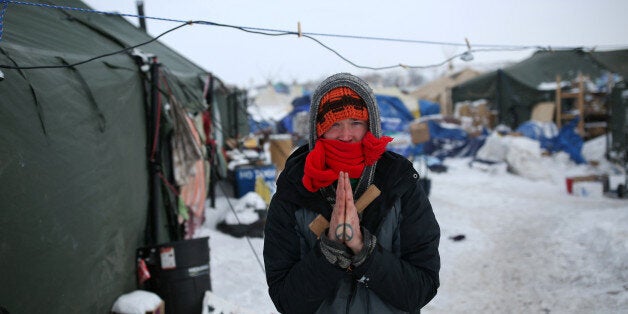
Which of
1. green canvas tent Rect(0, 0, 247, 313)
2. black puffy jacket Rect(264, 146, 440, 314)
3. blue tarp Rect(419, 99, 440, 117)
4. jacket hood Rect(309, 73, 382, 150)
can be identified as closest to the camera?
black puffy jacket Rect(264, 146, 440, 314)

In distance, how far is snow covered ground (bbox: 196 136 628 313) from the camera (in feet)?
14.1

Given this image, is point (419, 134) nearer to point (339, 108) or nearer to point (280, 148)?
point (280, 148)

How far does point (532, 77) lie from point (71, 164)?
2181 cm

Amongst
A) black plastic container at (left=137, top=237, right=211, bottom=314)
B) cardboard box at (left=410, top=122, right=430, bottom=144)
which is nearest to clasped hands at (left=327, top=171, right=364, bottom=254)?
black plastic container at (left=137, top=237, right=211, bottom=314)

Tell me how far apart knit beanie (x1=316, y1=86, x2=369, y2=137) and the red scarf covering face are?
109 millimetres

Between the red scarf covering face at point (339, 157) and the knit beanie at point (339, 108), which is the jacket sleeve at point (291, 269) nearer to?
the red scarf covering face at point (339, 157)

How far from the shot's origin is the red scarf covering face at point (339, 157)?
5.11 ft

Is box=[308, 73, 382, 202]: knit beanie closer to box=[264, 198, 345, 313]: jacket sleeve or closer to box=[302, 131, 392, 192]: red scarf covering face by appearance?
box=[302, 131, 392, 192]: red scarf covering face

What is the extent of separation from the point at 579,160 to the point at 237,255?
1310cm

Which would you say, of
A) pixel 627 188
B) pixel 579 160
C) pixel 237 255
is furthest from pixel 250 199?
pixel 579 160

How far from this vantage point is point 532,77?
19.7 m

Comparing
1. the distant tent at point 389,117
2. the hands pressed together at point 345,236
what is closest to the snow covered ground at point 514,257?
the hands pressed together at point 345,236

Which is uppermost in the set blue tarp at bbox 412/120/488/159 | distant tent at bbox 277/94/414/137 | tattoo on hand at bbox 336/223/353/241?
tattoo on hand at bbox 336/223/353/241

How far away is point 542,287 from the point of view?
4602mm
